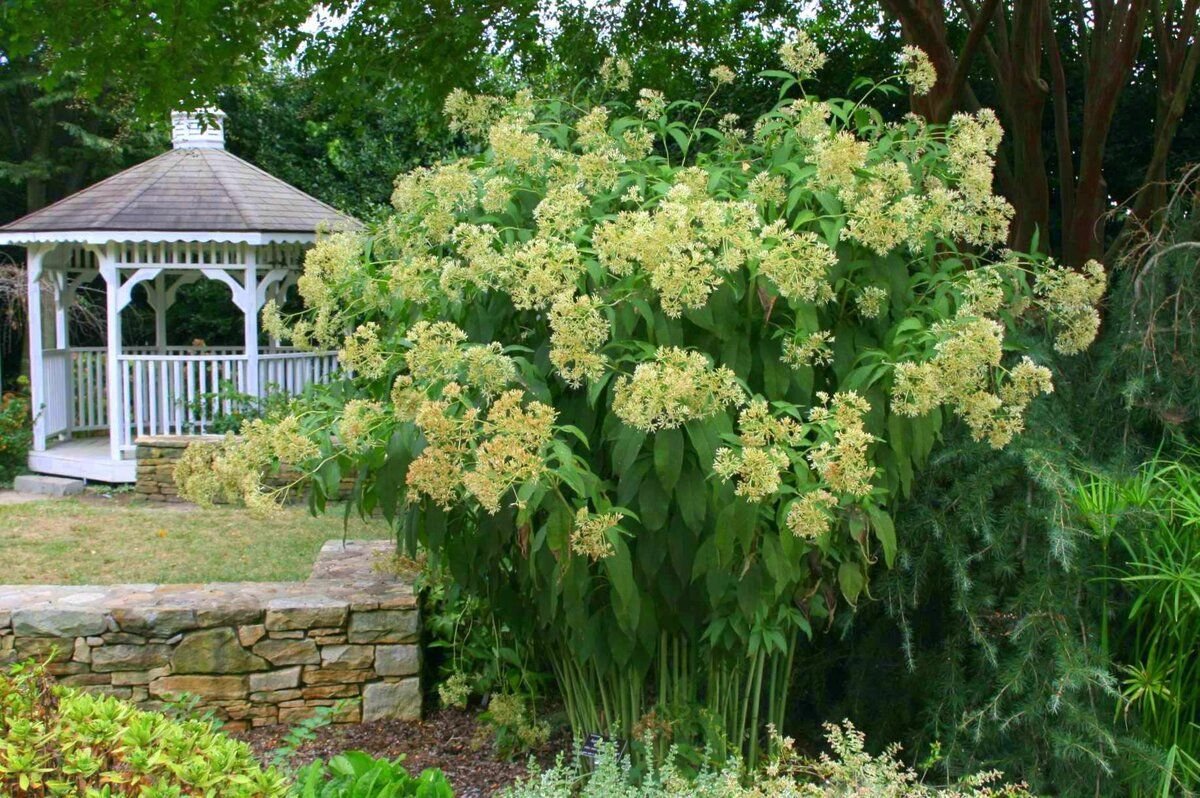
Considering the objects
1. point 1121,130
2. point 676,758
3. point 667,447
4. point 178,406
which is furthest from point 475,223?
point 178,406

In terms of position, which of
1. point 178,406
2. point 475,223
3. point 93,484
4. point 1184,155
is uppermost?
point 1184,155

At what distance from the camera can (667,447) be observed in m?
2.97

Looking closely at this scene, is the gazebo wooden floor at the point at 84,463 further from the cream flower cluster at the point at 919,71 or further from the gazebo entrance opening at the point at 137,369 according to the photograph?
the cream flower cluster at the point at 919,71

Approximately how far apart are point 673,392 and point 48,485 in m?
10.7

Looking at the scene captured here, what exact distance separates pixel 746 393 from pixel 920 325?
52cm

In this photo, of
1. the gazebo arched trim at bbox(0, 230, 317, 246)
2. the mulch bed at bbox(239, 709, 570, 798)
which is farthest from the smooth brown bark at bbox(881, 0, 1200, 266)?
the gazebo arched trim at bbox(0, 230, 317, 246)

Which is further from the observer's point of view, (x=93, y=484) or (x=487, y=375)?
(x=93, y=484)

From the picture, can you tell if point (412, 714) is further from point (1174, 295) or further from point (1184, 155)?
point (1184, 155)

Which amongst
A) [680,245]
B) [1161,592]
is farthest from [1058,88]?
[680,245]

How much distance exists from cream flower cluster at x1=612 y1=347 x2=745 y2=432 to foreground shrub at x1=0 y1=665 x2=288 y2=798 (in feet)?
3.88

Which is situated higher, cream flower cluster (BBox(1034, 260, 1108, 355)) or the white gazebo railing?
cream flower cluster (BBox(1034, 260, 1108, 355))

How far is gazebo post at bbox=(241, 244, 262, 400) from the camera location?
11906 mm

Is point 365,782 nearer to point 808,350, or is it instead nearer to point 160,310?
point 808,350

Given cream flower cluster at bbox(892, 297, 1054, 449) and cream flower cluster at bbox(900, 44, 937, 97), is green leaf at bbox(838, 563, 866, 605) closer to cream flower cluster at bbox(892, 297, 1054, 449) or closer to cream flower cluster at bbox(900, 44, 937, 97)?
cream flower cluster at bbox(892, 297, 1054, 449)
